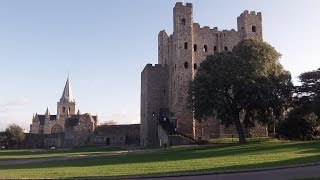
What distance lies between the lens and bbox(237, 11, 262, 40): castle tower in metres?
61.5

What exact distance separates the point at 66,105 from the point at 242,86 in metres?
87.5

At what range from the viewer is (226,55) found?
44.1 metres

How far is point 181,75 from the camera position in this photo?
191ft

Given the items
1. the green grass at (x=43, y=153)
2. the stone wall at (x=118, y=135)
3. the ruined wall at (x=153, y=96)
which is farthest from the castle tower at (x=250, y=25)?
the stone wall at (x=118, y=135)

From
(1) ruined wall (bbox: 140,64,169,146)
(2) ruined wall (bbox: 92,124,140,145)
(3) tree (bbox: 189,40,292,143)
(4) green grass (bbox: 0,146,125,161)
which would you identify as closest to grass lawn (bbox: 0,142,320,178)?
(3) tree (bbox: 189,40,292,143)

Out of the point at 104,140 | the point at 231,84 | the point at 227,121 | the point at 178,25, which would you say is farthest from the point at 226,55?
the point at 104,140

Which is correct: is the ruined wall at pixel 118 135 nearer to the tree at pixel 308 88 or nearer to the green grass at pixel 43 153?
the green grass at pixel 43 153

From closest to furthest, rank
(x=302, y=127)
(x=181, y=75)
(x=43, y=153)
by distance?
(x=43, y=153) → (x=302, y=127) → (x=181, y=75)

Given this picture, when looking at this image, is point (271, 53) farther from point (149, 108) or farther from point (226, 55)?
point (149, 108)

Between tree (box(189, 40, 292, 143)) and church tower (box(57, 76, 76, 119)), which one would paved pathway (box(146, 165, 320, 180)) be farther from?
church tower (box(57, 76, 76, 119))

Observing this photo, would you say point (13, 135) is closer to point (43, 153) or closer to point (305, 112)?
point (43, 153)

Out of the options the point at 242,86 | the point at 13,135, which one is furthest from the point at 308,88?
the point at 13,135

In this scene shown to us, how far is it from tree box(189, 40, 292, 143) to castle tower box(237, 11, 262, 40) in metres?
15.9

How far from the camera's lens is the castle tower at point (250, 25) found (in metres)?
61.5
